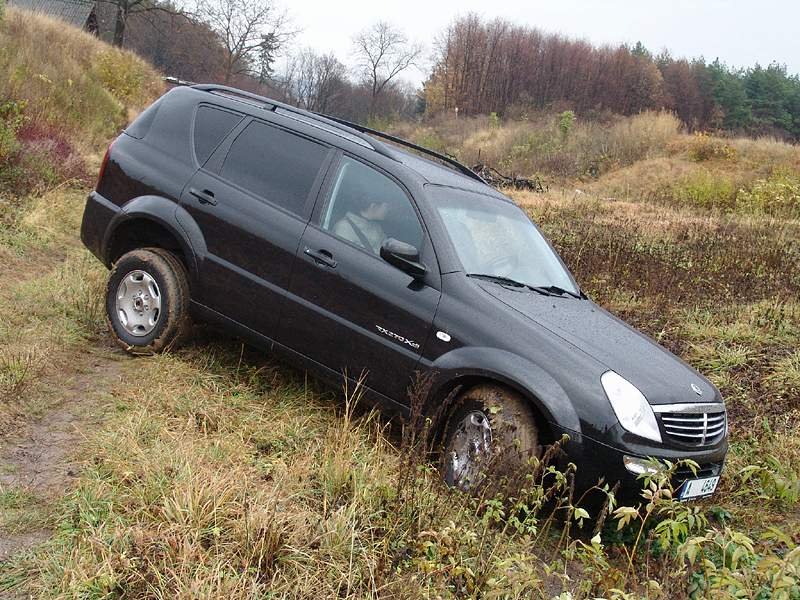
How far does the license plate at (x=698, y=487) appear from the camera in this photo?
372 cm

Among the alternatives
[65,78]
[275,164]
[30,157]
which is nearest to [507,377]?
[275,164]

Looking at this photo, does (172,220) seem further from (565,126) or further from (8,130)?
(565,126)

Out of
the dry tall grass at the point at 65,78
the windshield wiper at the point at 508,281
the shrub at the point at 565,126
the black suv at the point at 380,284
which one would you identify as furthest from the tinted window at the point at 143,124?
the shrub at the point at 565,126

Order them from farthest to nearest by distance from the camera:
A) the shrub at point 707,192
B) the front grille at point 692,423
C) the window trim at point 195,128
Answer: the shrub at point 707,192
the window trim at point 195,128
the front grille at point 692,423

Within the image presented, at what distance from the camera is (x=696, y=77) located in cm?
5278

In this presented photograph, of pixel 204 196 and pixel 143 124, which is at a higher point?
pixel 143 124

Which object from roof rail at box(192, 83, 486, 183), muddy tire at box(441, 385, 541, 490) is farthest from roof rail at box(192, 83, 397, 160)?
muddy tire at box(441, 385, 541, 490)

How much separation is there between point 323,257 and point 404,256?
2.01 ft

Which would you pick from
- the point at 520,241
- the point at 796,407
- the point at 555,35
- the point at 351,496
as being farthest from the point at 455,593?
the point at 555,35

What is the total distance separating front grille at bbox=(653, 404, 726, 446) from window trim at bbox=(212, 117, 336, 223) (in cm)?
244

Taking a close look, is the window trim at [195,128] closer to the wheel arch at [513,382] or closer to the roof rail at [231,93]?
the roof rail at [231,93]

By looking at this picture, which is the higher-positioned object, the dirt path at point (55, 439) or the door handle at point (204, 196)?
the door handle at point (204, 196)

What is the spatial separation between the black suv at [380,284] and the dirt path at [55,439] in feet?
1.46

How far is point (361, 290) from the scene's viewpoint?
170 inches
